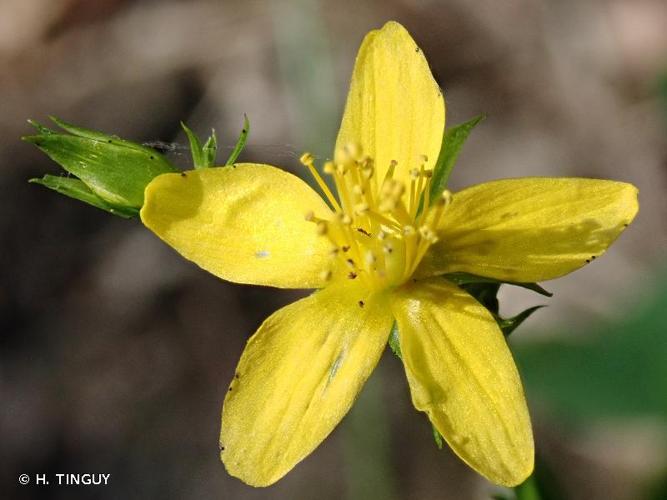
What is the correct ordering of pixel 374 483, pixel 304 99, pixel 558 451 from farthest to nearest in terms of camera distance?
pixel 304 99 < pixel 558 451 < pixel 374 483

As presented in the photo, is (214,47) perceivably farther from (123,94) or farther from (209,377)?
(209,377)

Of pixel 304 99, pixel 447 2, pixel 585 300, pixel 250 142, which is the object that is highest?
pixel 447 2

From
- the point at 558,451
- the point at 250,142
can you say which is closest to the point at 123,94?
the point at 250,142

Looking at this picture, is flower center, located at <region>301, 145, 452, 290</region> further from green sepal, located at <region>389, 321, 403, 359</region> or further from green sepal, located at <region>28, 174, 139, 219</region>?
green sepal, located at <region>28, 174, 139, 219</region>

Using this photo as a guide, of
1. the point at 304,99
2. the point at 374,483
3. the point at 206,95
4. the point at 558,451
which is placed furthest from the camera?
the point at 206,95

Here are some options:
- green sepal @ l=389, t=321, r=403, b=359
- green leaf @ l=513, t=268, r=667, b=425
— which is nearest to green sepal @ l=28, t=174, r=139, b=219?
green sepal @ l=389, t=321, r=403, b=359

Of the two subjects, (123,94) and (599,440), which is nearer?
(599,440)

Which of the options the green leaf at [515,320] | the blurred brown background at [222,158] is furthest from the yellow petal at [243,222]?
the blurred brown background at [222,158]

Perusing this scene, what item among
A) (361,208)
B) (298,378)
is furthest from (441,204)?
(298,378)
